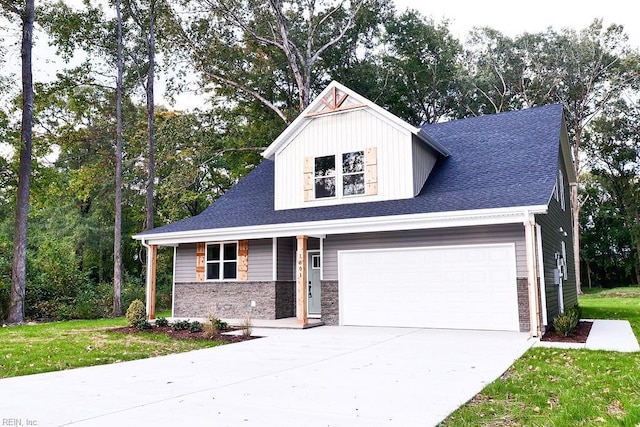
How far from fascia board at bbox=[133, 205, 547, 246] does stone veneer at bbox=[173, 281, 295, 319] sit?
1542mm

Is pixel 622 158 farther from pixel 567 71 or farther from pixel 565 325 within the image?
pixel 565 325

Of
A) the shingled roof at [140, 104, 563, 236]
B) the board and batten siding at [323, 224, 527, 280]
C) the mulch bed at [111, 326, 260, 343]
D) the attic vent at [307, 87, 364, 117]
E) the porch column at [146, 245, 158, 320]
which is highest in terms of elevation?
the attic vent at [307, 87, 364, 117]

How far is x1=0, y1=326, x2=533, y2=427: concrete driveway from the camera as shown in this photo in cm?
433

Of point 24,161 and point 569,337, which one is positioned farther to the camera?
point 24,161

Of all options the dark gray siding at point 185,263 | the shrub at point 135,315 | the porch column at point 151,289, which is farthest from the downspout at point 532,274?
the porch column at point 151,289

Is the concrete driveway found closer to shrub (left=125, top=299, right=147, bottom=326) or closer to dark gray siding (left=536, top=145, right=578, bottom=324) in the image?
dark gray siding (left=536, top=145, right=578, bottom=324)

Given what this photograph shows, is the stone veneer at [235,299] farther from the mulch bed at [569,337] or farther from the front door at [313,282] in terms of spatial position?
the mulch bed at [569,337]

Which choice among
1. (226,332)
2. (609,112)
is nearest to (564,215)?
(226,332)

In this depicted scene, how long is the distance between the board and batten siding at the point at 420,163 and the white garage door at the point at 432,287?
1.91 metres

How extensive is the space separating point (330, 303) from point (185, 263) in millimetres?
5024

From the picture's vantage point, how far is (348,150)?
43.5 ft

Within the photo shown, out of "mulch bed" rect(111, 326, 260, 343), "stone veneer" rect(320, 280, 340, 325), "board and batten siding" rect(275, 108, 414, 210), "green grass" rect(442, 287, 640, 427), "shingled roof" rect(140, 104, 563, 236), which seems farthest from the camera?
"board and batten siding" rect(275, 108, 414, 210)

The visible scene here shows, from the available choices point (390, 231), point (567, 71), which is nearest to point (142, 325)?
point (390, 231)

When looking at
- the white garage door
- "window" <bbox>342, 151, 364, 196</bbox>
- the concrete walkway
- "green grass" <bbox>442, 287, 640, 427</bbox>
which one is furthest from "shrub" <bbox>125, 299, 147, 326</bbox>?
the concrete walkway
